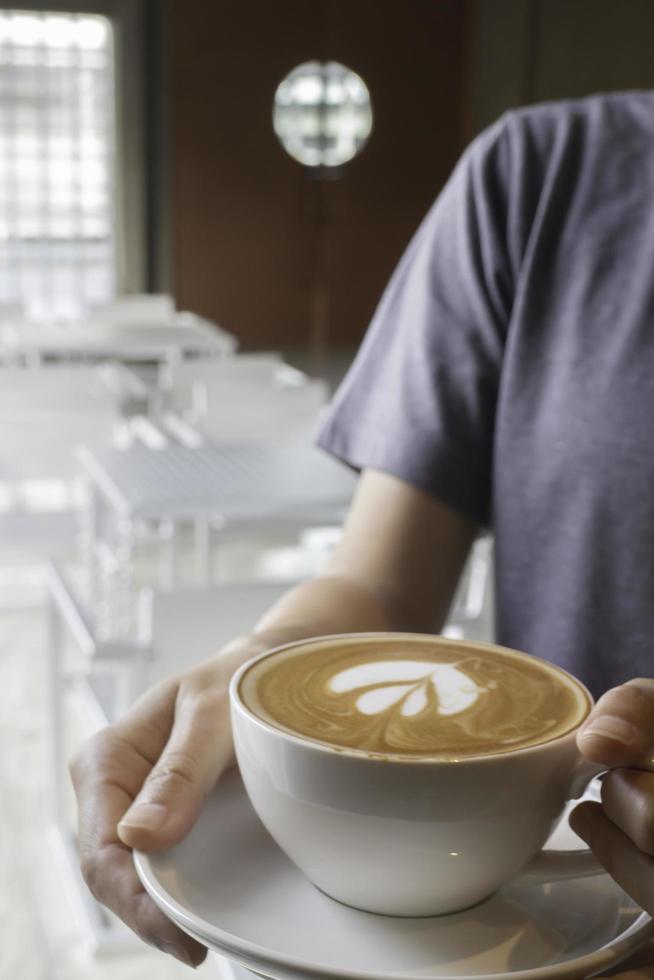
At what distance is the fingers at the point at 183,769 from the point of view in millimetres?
461

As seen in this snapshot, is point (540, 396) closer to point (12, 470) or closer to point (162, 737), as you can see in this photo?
point (162, 737)

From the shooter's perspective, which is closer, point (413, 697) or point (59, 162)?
point (413, 697)

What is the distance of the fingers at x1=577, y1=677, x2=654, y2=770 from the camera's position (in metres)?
0.42

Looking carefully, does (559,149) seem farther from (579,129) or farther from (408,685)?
(408,685)

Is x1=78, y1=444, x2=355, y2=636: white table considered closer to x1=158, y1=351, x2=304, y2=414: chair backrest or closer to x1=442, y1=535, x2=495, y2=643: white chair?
x1=442, y1=535, x2=495, y2=643: white chair

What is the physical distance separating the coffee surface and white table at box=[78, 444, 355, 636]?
1.80 metres

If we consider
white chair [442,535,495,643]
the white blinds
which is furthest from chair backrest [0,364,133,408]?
the white blinds

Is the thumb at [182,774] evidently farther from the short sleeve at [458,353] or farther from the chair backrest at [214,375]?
the chair backrest at [214,375]

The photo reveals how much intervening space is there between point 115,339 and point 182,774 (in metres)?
4.44

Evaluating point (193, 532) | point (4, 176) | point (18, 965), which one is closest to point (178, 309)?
point (4, 176)

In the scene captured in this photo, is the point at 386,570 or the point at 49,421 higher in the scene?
the point at 386,570

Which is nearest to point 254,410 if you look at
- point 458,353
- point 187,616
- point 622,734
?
point 187,616

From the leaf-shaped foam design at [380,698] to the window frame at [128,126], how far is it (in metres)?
8.33

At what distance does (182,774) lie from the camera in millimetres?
493
